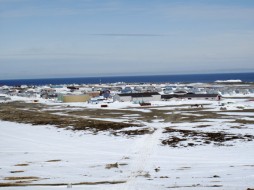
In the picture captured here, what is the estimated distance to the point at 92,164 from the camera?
2073cm

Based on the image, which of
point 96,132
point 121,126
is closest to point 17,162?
point 96,132

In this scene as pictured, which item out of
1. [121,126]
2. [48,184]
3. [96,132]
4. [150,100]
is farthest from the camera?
[150,100]

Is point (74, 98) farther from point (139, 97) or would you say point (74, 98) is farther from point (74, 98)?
point (139, 97)

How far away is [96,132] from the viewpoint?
3384 centimetres

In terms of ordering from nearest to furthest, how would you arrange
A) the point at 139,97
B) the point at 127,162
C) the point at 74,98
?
the point at 127,162 < the point at 139,97 < the point at 74,98

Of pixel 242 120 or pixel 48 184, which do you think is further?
pixel 242 120

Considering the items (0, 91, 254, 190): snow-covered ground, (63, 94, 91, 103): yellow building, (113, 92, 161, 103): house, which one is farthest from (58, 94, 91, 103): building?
(0, 91, 254, 190): snow-covered ground

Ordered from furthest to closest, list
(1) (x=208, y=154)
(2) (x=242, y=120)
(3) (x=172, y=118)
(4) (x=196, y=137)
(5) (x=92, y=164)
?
(3) (x=172, y=118) < (2) (x=242, y=120) < (4) (x=196, y=137) < (1) (x=208, y=154) < (5) (x=92, y=164)

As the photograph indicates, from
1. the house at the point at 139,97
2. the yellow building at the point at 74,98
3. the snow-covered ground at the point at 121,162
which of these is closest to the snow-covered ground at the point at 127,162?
the snow-covered ground at the point at 121,162

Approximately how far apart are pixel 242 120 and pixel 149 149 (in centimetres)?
1820

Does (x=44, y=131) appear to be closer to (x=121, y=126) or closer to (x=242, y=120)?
(x=121, y=126)

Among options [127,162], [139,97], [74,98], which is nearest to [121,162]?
[127,162]

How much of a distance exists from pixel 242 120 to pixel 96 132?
15.3 m

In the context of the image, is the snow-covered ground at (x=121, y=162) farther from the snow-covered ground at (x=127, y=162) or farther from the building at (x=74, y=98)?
the building at (x=74, y=98)
